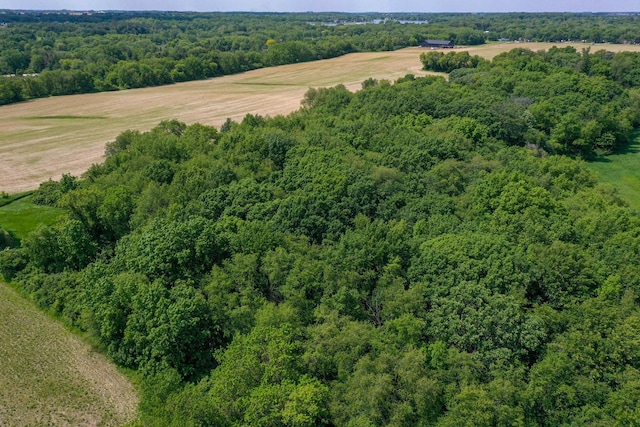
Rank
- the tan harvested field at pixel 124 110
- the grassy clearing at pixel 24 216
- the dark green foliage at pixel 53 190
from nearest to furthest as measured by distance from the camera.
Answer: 1. the grassy clearing at pixel 24 216
2. the dark green foliage at pixel 53 190
3. the tan harvested field at pixel 124 110

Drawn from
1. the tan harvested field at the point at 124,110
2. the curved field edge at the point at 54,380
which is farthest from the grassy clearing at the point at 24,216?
the curved field edge at the point at 54,380

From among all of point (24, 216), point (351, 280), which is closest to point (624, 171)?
point (351, 280)

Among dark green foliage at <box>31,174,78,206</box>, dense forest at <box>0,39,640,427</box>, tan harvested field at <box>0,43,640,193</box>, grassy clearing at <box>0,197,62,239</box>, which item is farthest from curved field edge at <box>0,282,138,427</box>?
tan harvested field at <box>0,43,640,193</box>

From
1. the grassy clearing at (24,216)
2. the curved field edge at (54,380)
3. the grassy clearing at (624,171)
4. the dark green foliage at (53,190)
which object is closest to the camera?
the curved field edge at (54,380)

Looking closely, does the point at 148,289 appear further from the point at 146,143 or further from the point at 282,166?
the point at 146,143

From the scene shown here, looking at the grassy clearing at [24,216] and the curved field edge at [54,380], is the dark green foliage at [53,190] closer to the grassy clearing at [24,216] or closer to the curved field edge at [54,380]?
the grassy clearing at [24,216]

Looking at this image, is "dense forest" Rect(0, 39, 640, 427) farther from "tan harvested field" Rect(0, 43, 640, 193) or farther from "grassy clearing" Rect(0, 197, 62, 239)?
"tan harvested field" Rect(0, 43, 640, 193)

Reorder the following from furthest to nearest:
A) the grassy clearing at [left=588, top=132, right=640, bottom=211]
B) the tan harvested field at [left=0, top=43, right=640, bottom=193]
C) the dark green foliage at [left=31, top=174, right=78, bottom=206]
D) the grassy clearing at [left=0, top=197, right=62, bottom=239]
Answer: the tan harvested field at [left=0, top=43, right=640, bottom=193], the grassy clearing at [left=588, top=132, right=640, bottom=211], the dark green foliage at [left=31, top=174, right=78, bottom=206], the grassy clearing at [left=0, top=197, right=62, bottom=239]

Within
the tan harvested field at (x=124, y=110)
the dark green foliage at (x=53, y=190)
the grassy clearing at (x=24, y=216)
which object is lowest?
the grassy clearing at (x=24, y=216)
